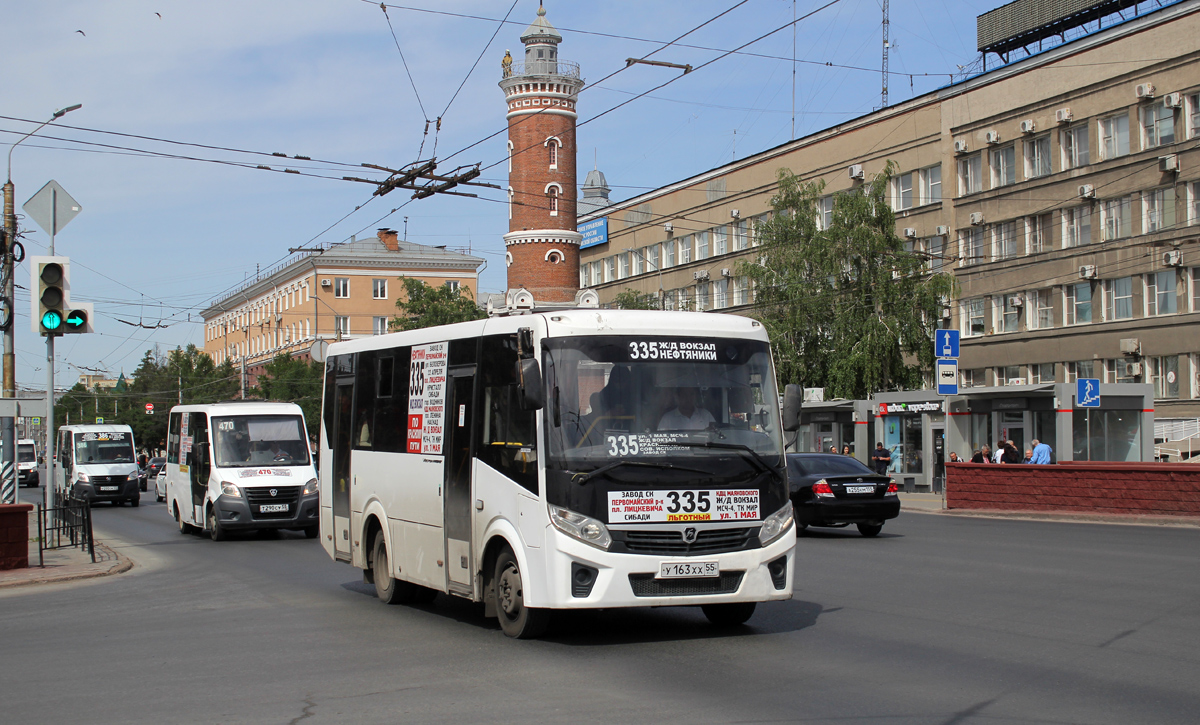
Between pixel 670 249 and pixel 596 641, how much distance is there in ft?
201

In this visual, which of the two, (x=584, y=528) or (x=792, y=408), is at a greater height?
(x=792, y=408)

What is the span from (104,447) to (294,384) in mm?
35380

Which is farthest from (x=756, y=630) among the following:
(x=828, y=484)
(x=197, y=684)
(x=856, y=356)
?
(x=856, y=356)

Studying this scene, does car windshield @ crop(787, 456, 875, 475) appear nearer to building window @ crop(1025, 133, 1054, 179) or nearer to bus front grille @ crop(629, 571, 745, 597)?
bus front grille @ crop(629, 571, 745, 597)

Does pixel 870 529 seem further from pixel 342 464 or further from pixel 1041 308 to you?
pixel 1041 308

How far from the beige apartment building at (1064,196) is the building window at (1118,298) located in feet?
0.18

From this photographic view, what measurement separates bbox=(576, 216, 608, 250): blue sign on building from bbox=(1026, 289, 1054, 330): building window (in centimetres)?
3477

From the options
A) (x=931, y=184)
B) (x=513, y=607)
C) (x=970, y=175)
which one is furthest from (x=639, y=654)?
(x=931, y=184)

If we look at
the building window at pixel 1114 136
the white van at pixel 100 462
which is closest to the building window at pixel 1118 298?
the building window at pixel 1114 136

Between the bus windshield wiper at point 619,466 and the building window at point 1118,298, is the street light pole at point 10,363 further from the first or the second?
the building window at point 1118,298

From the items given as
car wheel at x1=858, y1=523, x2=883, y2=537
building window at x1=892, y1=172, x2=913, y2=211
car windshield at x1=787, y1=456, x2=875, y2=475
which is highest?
building window at x1=892, y1=172, x2=913, y2=211

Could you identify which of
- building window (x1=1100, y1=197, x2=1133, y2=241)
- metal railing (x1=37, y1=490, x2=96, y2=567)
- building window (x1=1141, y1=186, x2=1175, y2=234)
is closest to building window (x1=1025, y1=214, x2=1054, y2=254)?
building window (x1=1100, y1=197, x2=1133, y2=241)

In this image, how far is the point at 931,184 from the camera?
168ft

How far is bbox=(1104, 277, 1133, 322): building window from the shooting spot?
42594 mm
